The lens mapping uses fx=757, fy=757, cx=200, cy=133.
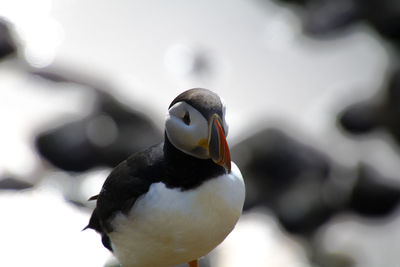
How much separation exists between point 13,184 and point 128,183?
4007 mm

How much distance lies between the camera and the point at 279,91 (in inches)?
374

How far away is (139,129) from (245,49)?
2.74 m

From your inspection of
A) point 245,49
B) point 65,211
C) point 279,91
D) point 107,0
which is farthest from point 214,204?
point 107,0

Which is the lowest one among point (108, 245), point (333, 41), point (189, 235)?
point (333, 41)

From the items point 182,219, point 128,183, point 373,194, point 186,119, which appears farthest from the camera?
point 373,194

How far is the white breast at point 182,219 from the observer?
319cm

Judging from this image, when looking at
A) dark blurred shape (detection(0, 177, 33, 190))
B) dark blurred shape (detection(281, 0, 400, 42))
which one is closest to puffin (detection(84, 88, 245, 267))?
dark blurred shape (detection(0, 177, 33, 190))

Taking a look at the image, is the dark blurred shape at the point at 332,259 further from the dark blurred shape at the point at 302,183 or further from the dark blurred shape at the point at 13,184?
the dark blurred shape at the point at 13,184

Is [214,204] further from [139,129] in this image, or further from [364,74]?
[364,74]

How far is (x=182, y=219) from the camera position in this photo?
3174 millimetres

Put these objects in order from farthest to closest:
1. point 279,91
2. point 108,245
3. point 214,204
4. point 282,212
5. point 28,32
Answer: point 28,32 → point 279,91 → point 282,212 → point 108,245 → point 214,204

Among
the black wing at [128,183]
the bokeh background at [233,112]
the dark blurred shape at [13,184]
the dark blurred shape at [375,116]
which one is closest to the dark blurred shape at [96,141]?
the bokeh background at [233,112]

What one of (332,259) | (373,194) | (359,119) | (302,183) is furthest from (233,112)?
(332,259)

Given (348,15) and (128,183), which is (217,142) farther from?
(348,15)
